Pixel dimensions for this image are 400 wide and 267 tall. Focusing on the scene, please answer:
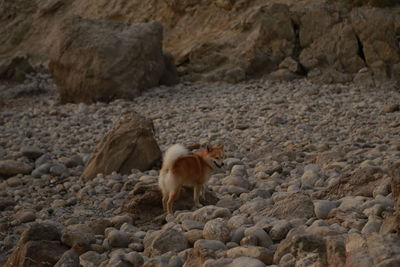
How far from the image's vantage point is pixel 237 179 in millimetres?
8234

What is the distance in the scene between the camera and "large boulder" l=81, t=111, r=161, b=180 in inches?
389

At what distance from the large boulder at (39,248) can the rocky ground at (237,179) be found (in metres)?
0.05

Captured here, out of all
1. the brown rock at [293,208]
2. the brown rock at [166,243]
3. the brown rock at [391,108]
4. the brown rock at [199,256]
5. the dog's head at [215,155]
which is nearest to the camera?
the brown rock at [199,256]

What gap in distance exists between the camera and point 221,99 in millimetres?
15180

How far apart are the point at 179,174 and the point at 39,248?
6.05 feet

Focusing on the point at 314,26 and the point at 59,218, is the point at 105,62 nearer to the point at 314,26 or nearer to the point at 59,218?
the point at 314,26

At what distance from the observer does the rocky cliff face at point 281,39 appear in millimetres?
16406

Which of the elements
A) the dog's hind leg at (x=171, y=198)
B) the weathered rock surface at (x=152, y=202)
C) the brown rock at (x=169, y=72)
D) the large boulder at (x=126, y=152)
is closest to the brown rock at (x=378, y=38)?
the brown rock at (x=169, y=72)

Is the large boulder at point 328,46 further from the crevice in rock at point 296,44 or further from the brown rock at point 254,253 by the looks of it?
the brown rock at point 254,253

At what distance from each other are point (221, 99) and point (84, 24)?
462 cm

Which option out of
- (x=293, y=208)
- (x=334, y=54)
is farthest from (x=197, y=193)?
(x=334, y=54)

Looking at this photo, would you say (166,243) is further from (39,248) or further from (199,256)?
(39,248)

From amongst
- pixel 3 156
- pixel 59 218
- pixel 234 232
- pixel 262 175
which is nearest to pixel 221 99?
pixel 3 156

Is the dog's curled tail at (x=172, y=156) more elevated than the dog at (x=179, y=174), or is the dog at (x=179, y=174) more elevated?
the dog's curled tail at (x=172, y=156)
